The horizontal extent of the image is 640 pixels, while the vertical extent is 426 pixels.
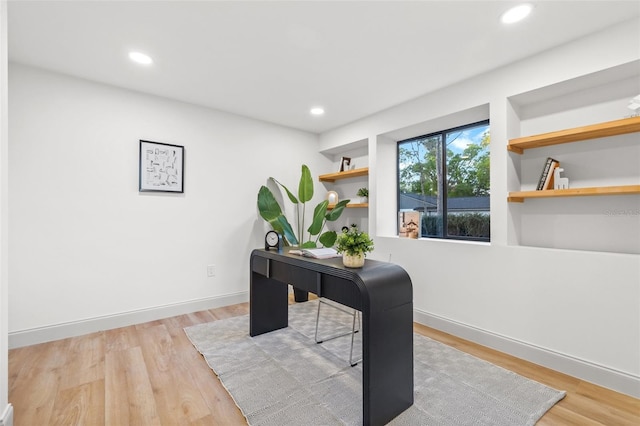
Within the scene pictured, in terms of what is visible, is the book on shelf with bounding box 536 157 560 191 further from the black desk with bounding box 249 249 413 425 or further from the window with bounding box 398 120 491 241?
the black desk with bounding box 249 249 413 425

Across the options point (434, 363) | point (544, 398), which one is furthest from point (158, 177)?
point (544, 398)

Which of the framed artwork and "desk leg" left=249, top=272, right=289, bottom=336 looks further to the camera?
the framed artwork

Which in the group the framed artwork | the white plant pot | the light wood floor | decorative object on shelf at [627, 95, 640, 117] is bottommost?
the light wood floor

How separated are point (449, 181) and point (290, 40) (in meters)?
2.27

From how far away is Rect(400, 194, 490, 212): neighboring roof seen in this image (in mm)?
3085

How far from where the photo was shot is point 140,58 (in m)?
2.44

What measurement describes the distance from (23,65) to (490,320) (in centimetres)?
462

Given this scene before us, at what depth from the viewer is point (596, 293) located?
2.05m

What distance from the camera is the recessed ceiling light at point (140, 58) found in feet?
7.82

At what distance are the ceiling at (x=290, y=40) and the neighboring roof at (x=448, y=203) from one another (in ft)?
4.01

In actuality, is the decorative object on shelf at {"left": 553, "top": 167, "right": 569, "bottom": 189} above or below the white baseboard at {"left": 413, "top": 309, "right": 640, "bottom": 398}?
above

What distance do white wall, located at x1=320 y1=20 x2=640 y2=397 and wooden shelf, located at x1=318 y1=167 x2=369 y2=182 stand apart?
0.79m

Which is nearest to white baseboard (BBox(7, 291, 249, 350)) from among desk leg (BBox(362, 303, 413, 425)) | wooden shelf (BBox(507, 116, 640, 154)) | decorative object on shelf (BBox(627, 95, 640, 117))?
desk leg (BBox(362, 303, 413, 425))

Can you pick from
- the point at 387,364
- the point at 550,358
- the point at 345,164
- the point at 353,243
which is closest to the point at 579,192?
the point at 550,358
